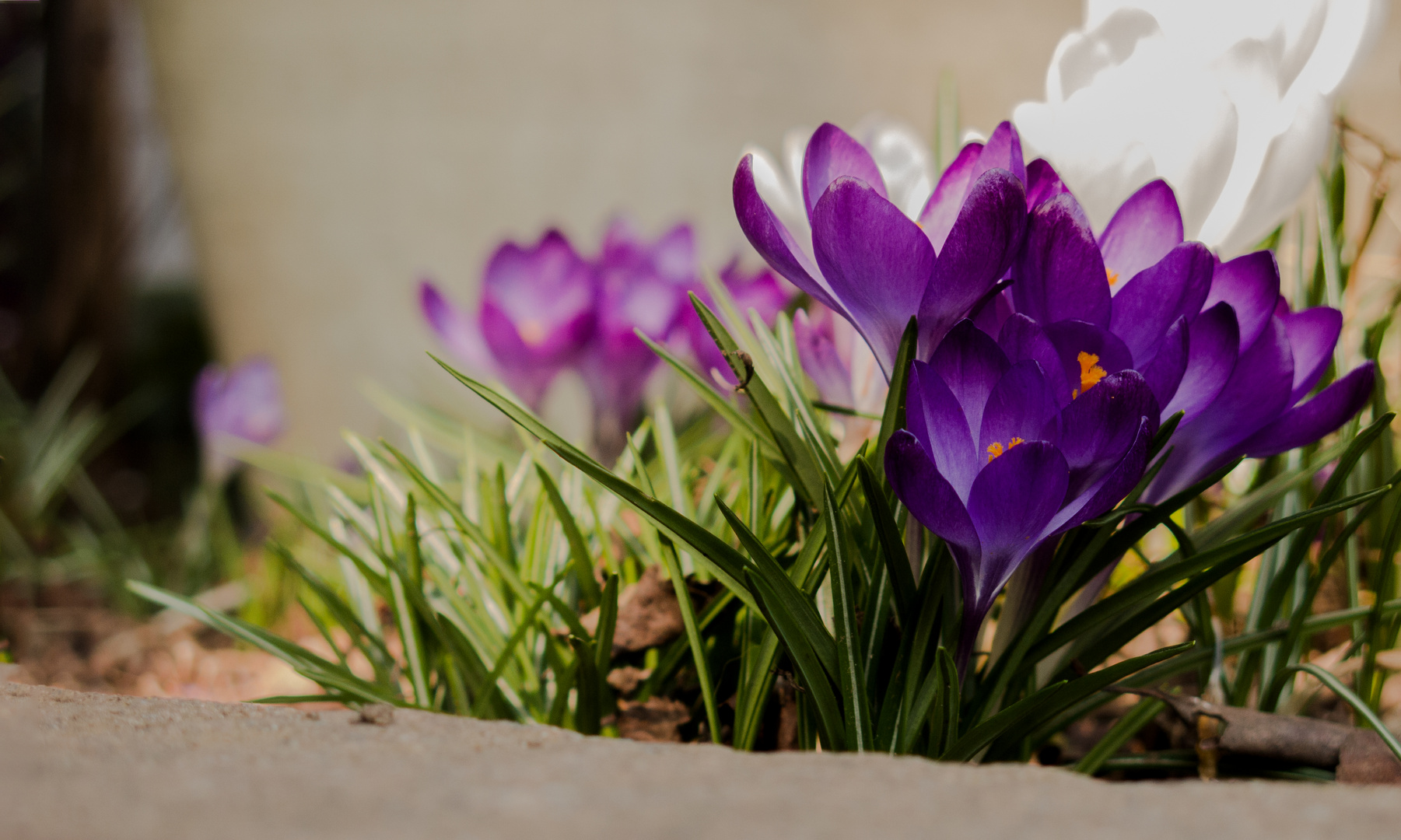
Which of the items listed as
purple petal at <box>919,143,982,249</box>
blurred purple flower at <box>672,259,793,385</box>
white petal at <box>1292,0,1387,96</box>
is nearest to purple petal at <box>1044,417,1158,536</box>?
purple petal at <box>919,143,982,249</box>

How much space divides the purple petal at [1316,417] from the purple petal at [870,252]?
6.2 inches

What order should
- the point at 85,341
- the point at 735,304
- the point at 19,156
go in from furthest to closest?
the point at 19,156 → the point at 85,341 → the point at 735,304

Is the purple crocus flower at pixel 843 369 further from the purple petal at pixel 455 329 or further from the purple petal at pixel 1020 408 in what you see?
the purple petal at pixel 455 329

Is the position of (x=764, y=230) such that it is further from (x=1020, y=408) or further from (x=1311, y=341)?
(x=1311, y=341)

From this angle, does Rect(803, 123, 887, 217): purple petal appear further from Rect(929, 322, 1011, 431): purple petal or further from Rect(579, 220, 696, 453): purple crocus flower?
Rect(579, 220, 696, 453): purple crocus flower

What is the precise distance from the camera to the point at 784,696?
0.46m

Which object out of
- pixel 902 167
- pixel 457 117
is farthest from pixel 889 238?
pixel 457 117

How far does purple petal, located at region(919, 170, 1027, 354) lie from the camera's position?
0.31 m

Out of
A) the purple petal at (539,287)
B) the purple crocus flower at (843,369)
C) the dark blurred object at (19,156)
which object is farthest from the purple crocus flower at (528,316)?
the dark blurred object at (19,156)

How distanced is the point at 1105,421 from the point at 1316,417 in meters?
0.13

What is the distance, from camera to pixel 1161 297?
0.34m

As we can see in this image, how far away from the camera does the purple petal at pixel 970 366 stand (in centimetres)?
32

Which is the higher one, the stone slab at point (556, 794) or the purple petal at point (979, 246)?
the purple petal at point (979, 246)

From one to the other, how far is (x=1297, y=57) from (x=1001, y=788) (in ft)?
1.18
